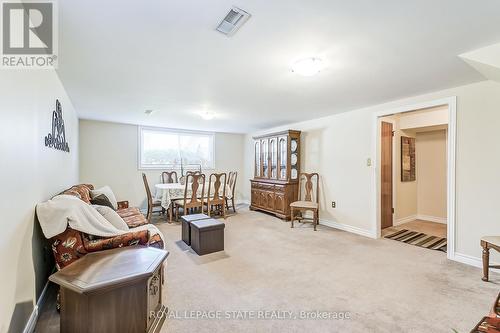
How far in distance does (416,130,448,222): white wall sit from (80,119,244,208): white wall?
21.2 feet

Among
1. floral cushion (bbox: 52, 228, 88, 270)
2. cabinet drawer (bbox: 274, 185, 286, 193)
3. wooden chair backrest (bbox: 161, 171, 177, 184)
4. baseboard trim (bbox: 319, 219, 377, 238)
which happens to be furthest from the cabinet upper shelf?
floral cushion (bbox: 52, 228, 88, 270)

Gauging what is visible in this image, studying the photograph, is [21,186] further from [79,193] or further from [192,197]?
[192,197]

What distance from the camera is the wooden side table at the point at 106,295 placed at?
4.43 feet

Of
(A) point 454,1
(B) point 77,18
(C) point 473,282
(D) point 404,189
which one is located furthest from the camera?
(D) point 404,189

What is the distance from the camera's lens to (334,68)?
2430 millimetres

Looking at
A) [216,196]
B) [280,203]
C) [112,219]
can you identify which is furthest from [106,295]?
[280,203]

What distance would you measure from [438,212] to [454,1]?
5049mm

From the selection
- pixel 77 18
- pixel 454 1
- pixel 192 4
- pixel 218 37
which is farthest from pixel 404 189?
pixel 77 18

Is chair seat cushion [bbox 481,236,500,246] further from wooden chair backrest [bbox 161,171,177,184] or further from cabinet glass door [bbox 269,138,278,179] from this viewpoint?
wooden chair backrest [bbox 161,171,177,184]

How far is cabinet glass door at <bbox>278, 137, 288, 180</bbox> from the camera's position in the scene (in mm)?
5223

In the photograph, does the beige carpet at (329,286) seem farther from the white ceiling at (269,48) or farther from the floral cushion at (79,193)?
the white ceiling at (269,48)

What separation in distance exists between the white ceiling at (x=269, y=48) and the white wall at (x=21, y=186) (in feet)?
1.87

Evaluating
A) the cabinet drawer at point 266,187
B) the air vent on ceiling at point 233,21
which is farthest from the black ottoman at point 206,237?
the cabinet drawer at point 266,187

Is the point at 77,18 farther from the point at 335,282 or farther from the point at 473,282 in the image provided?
the point at 473,282
